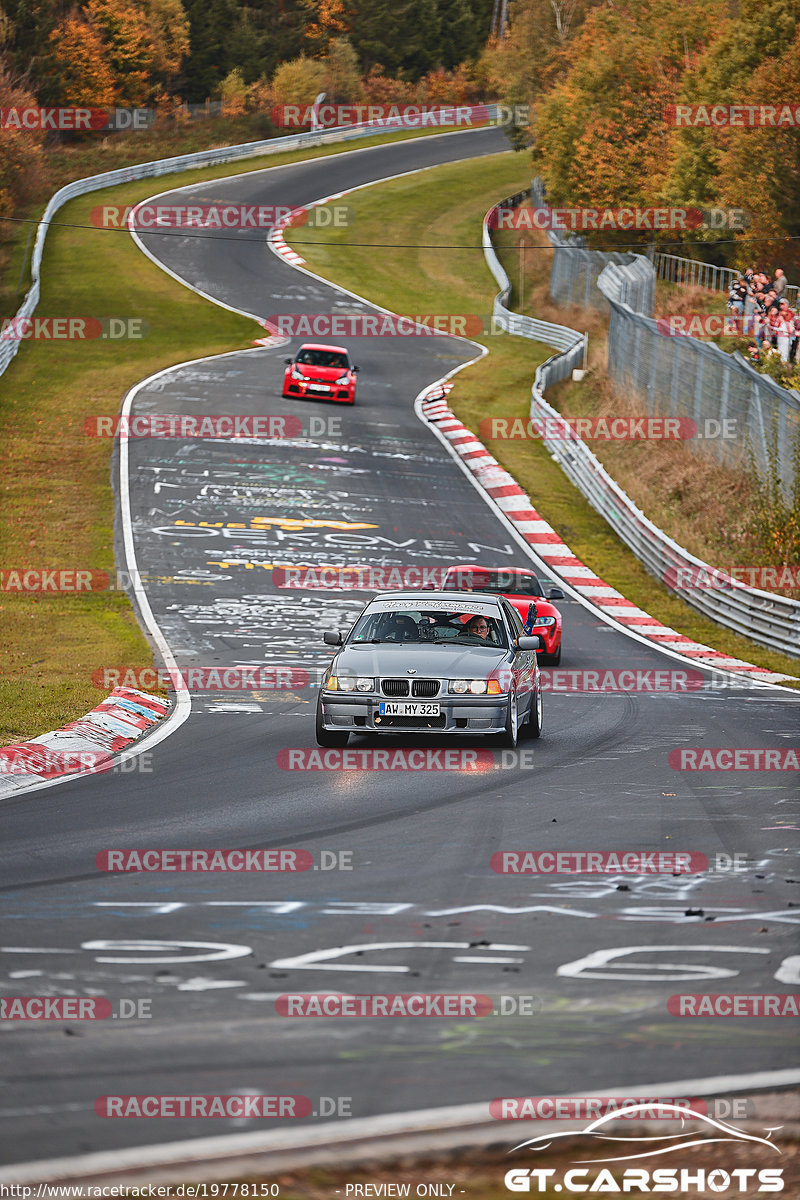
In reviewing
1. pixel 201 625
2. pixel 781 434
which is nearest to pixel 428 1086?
pixel 201 625

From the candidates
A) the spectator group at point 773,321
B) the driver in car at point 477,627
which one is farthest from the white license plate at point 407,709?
the spectator group at point 773,321

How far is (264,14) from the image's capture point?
100m

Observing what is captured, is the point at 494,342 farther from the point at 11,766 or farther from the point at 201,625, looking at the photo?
the point at 11,766

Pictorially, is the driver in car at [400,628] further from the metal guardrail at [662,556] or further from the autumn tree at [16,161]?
the autumn tree at [16,161]

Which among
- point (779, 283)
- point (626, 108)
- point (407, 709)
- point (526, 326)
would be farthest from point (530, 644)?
point (626, 108)

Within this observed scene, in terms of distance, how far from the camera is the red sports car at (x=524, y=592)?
1991cm

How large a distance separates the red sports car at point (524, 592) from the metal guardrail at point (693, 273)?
20388 millimetres

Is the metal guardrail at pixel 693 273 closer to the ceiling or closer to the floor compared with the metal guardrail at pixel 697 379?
closer to the ceiling

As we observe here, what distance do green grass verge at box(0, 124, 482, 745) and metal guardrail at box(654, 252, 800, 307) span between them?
42.2ft

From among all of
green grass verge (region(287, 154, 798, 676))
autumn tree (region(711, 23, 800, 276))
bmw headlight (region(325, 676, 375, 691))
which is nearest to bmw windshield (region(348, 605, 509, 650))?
bmw headlight (region(325, 676, 375, 691))

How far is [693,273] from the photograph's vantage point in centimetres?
4341

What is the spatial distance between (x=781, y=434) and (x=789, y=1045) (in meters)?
20.0

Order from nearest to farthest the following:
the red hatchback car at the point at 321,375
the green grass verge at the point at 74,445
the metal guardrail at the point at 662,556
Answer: the green grass verge at the point at 74,445 < the metal guardrail at the point at 662,556 < the red hatchback car at the point at 321,375

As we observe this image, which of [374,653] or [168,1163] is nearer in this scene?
[168,1163]
